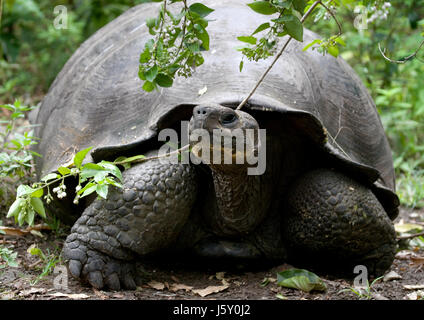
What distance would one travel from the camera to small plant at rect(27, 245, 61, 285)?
3.20 m

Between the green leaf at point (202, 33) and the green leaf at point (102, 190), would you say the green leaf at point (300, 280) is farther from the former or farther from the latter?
the green leaf at point (202, 33)

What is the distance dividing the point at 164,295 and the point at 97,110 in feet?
4.35

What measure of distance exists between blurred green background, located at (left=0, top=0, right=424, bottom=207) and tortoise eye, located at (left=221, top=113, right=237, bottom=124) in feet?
10.9

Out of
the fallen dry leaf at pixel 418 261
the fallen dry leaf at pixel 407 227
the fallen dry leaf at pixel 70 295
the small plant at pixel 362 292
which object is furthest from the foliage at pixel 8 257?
the fallen dry leaf at pixel 407 227

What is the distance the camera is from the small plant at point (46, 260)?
3198 mm

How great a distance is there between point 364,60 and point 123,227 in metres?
5.46

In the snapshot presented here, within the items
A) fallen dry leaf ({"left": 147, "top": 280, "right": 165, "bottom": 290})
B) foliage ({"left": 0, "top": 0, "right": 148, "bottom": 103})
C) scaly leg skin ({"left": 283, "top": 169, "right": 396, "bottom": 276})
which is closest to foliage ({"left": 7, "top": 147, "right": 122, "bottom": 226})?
fallen dry leaf ({"left": 147, "top": 280, "right": 165, "bottom": 290})

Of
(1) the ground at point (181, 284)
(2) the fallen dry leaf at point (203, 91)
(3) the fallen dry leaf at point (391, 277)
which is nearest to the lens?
(1) the ground at point (181, 284)

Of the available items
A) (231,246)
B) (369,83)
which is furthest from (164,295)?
(369,83)

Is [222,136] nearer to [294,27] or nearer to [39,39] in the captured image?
[294,27]

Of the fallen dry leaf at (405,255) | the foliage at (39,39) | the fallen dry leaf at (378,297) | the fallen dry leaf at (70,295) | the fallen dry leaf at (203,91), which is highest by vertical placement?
the foliage at (39,39)

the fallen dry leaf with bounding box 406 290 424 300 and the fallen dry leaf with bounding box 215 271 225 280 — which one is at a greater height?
the fallen dry leaf with bounding box 215 271 225 280

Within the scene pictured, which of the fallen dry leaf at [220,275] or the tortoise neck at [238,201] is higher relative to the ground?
the tortoise neck at [238,201]

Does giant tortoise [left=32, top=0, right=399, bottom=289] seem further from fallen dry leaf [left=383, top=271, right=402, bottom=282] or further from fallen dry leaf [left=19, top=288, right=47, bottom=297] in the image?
fallen dry leaf [left=19, top=288, right=47, bottom=297]
